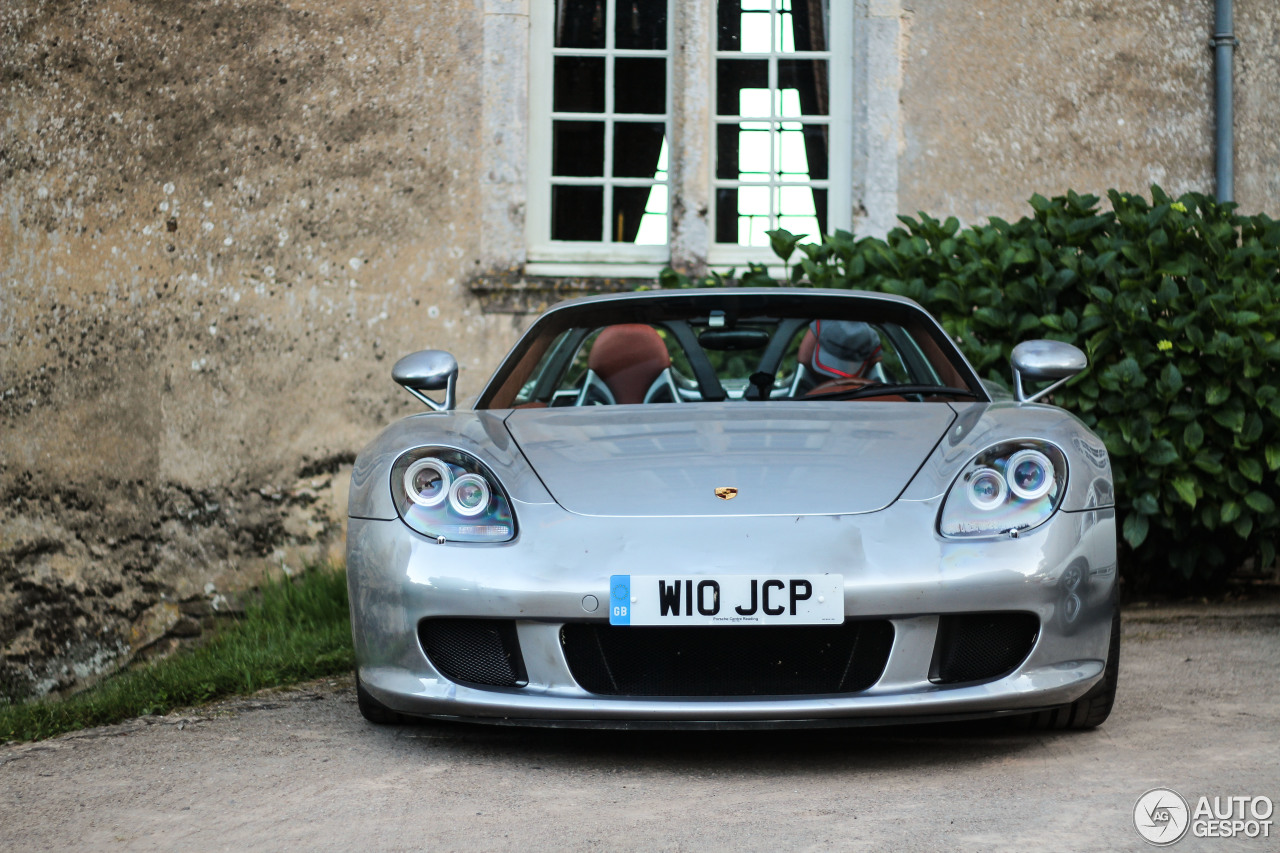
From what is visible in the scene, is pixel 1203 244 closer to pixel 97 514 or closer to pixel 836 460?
pixel 836 460

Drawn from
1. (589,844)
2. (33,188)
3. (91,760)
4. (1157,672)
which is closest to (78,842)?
(91,760)

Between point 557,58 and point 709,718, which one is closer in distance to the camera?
point 709,718

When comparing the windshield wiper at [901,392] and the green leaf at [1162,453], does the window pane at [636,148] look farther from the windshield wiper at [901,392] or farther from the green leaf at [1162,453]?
the windshield wiper at [901,392]

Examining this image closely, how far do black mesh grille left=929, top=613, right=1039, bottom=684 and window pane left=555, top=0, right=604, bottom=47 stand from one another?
5.63 meters

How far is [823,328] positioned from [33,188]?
4900 millimetres

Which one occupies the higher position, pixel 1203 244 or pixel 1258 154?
pixel 1258 154

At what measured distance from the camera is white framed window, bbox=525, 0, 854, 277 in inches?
296

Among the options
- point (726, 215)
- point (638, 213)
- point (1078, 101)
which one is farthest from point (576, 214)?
point (1078, 101)

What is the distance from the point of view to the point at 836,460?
9.95 feet

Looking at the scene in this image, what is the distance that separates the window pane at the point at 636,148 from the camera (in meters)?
7.68

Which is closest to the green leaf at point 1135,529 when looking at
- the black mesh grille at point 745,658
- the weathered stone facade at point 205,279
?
the black mesh grille at point 745,658

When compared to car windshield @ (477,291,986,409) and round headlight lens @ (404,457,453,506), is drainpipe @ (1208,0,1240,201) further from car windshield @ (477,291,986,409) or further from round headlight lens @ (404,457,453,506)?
round headlight lens @ (404,457,453,506)

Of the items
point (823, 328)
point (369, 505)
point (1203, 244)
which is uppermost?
point (1203, 244)

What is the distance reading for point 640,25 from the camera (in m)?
7.69
